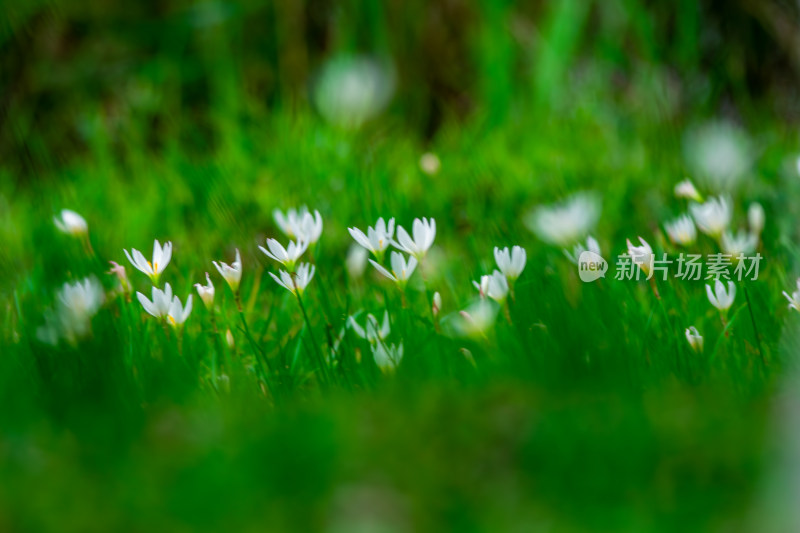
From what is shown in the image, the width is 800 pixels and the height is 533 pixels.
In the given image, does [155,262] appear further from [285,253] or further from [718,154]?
[718,154]

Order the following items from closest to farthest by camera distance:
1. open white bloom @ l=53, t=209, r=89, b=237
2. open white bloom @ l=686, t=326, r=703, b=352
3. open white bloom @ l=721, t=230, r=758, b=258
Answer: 1. open white bloom @ l=686, t=326, r=703, b=352
2. open white bloom @ l=721, t=230, r=758, b=258
3. open white bloom @ l=53, t=209, r=89, b=237

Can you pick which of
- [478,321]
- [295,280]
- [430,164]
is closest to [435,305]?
[478,321]

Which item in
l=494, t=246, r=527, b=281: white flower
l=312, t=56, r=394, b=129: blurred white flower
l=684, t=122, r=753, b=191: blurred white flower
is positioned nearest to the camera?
l=494, t=246, r=527, b=281: white flower

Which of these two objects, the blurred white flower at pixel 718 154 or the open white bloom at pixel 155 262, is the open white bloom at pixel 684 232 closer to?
the blurred white flower at pixel 718 154

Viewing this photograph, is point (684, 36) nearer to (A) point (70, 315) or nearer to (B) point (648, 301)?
(B) point (648, 301)

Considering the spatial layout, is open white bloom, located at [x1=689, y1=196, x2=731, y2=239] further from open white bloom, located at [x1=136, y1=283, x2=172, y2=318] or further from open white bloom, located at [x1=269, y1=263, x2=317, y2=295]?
open white bloom, located at [x1=136, y1=283, x2=172, y2=318]

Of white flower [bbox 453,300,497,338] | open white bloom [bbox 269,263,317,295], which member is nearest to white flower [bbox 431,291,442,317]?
white flower [bbox 453,300,497,338]
